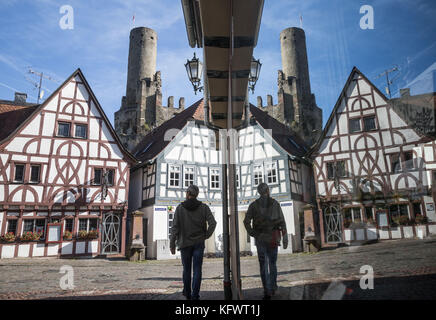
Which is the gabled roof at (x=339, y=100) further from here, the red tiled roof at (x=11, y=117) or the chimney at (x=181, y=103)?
the chimney at (x=181, y=103)

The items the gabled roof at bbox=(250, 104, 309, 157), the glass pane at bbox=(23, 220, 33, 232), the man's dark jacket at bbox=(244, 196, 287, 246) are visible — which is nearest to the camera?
the gabled roof at bbox=(250, 104, 309, 157)

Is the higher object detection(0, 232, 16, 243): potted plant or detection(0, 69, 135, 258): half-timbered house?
detection(0, 69, 135, 258): half-timbered house

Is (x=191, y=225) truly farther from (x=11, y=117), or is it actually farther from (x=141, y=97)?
(x=141, y=97)

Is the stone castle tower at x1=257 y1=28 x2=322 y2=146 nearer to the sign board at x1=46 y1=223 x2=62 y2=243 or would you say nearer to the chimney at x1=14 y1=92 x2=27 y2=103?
the sign board at x1=46 y1=223 x2=62 y2=243

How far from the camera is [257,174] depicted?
67.1 inches

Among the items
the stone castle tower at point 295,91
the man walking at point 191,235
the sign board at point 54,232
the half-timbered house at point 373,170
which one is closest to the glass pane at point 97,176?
the sign board at point 54,232

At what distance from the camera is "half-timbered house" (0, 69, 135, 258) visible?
1100 cm

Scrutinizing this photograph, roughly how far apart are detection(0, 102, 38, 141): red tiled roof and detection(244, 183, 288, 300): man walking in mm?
12942

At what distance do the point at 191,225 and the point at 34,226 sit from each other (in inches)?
412

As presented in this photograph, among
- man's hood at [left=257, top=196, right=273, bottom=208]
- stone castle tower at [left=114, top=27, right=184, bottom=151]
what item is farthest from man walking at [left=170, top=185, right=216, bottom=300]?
stone castle tower at [left=114, top=27, right=184, bottom=151]

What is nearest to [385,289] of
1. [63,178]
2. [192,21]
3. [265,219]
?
[265,219]

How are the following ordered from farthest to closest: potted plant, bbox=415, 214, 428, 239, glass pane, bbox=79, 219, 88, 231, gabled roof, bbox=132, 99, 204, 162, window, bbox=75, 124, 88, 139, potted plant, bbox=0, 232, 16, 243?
gabled roof, bbox=132, 99, 204, 162, window, bbox=75, 124, 88, 139, glass pane, bbox=79, 219, 88, 231, potted plant, bbox=0, 232, 16, 243, potted plant, bbox=415, 214, 428, 239

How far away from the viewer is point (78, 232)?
11.7m
